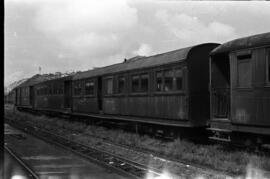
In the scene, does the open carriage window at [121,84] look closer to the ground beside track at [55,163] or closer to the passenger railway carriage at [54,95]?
the ground beside track at [55,163]

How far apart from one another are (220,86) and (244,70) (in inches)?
65.2

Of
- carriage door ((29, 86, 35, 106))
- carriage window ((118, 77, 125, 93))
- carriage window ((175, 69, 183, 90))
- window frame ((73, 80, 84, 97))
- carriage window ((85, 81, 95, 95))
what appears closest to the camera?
carriage window ((175, 69, 183, 90))

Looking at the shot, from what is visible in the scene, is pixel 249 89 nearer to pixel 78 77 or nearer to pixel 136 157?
pixel 136 157

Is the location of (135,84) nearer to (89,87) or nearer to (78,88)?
(89,87)

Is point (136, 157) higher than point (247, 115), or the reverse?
point (247, 115)

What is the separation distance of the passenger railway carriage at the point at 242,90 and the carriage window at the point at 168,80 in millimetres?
1986

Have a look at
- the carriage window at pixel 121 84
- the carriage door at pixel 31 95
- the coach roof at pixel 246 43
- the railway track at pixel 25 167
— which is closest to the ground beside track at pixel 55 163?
the railway track at pixel 25 167

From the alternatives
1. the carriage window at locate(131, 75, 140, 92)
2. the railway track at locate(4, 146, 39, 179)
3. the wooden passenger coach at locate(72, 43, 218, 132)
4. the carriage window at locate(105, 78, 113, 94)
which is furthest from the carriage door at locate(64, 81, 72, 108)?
the railway track at locate(4, 146, 39, 179)

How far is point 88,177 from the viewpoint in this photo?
326 inches

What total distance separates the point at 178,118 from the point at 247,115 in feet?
11.1

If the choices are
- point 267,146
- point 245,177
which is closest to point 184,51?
point 267,146

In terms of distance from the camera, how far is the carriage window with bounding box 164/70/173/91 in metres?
13.2

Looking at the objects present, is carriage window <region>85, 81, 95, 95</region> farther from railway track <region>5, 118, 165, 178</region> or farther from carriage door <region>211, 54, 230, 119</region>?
carriage door <region>211, 54, 230, 119</region>

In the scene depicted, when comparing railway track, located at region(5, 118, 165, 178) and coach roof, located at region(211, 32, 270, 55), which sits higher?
coach roof, located at region(211, 32, 270, 55)
